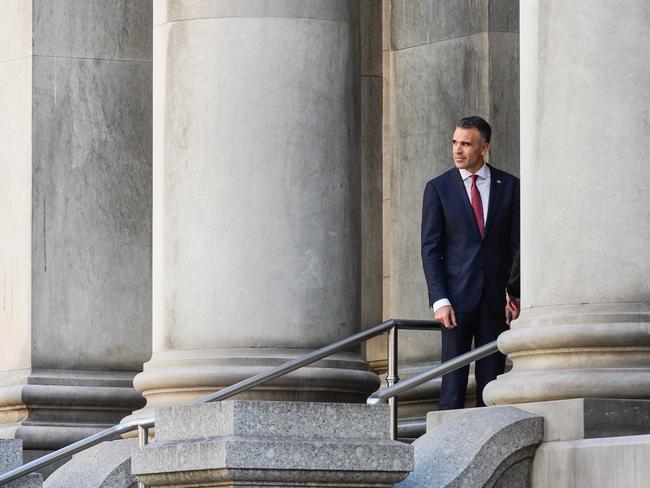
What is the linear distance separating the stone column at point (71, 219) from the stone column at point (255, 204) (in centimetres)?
289

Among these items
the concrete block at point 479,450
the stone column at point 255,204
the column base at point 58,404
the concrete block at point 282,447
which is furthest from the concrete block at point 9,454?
the column base at point 58,404

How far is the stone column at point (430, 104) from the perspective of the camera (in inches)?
712

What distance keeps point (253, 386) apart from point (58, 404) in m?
4.73

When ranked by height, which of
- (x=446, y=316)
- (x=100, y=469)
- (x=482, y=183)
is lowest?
(x=100, y=469)

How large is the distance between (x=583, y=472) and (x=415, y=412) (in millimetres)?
5997

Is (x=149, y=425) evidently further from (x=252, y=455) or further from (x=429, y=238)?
(x=252, y=455)

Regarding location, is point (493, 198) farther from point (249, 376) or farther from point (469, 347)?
point (249, 376)

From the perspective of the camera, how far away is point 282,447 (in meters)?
10.9

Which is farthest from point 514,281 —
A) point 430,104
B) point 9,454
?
point 430,104

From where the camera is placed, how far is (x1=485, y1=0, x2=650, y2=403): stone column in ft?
40.2

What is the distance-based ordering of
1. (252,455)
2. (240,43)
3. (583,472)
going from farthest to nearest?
(240,43)
(583,472)
(252,455)

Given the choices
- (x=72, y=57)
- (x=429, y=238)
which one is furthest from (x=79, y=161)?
(x=429, y=238)

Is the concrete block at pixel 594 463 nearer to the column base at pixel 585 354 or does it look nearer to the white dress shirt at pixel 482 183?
the column base at pixel 585 354

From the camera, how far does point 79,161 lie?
64.5 ft
